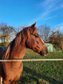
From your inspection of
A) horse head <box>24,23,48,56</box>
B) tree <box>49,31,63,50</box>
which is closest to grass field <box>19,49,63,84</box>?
horse head <box>24,23,48,56</box>

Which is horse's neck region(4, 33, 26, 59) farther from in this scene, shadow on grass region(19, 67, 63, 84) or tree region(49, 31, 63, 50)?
tree region(49, 31, 63, 50)

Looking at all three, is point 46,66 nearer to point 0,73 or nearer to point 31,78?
point 31,78

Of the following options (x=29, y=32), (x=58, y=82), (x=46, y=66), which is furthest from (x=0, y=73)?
(x=46, y=66)

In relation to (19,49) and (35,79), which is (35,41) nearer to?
(19,49)

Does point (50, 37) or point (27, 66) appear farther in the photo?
point (50, 37)

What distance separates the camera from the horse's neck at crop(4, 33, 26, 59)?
6.82m

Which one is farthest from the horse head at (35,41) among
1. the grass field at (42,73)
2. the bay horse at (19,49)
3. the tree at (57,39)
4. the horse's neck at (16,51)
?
the tree at (57,39)

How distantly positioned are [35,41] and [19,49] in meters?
0.48

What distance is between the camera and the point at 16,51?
6848 mm

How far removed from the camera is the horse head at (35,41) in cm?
661

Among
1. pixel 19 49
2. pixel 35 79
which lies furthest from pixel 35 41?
pixel 35 79

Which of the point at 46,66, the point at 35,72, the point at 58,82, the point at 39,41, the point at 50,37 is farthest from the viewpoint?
the point at 50,37

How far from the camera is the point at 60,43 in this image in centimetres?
4128

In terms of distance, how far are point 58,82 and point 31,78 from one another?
46.8 inches
